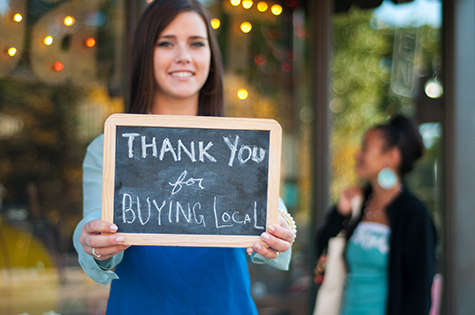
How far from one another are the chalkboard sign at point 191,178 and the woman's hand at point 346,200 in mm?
1650

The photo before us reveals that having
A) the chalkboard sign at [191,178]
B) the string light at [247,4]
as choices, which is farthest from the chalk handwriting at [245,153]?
the string light at [247,4]

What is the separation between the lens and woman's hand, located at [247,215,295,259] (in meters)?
1.12

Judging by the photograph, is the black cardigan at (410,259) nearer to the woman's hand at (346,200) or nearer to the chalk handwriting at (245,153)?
the woman's hand at (346,200)

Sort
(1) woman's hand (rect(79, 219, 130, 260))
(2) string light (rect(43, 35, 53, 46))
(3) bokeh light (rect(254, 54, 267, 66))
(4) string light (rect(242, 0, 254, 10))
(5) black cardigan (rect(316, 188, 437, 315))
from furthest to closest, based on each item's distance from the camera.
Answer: (3) bokeh light (rect(254, 54, 267, 66)) < (4) string light (rect(242, 0, 254, 10)) < (2) string light (rect(43, 35, 53, 46)) < (5) black cardigan (rect(316, 188, 437, 315)) < (1) woman's hand (rect(79, 219, 130, 260))

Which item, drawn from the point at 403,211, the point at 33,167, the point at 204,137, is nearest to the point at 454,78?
the point at 403,211

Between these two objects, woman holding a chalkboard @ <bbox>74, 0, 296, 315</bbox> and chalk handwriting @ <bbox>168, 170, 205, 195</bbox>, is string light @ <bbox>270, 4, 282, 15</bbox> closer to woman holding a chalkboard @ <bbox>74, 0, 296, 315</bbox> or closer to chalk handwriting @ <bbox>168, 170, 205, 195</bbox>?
woman holding a chalkboard @ <bbox>74, 0, 296, 315</bbox>

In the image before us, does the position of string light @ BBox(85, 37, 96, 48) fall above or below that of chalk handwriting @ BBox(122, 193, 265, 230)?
above

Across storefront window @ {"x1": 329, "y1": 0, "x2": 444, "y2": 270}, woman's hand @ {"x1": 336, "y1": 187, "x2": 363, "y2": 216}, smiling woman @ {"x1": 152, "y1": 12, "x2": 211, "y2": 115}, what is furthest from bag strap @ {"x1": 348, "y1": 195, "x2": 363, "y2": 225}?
smiling woman @ {"x1": 152, "y1": 12, "x2": 211, "y2": 115}

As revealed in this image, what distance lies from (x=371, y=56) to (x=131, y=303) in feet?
12.7

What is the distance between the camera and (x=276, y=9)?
3264 mm

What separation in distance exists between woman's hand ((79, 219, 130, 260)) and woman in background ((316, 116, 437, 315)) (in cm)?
166

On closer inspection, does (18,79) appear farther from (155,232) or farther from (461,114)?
(461,114)

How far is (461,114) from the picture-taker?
3.04m

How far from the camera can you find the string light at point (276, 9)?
3.24m
